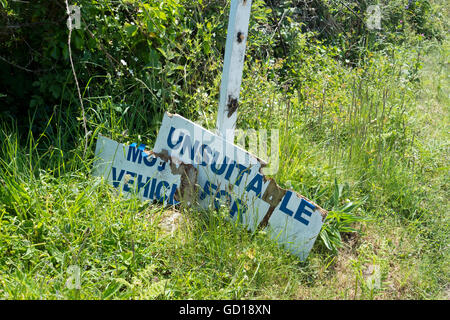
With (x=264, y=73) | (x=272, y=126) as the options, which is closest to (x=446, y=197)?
(x=272, y=126)

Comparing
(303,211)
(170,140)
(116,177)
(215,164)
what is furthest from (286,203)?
(116,177)

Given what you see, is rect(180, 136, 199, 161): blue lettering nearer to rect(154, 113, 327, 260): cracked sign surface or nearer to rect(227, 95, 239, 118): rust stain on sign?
rect(154, 113, 327, 260): cracked sign surface

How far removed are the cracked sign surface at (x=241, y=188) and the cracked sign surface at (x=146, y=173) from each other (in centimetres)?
7

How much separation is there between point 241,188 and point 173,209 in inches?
19.4

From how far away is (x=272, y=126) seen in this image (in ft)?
11.2

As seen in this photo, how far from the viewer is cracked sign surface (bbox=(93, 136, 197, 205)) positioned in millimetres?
2771

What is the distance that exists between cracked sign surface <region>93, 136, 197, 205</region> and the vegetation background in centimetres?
10

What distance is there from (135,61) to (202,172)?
1209 millimetres

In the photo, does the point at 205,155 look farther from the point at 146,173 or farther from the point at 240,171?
the point at 146,173

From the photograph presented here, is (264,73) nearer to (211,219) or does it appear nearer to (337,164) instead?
(337,164)

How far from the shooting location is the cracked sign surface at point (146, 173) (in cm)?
277

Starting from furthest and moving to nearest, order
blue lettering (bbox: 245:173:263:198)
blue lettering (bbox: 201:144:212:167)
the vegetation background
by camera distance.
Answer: blue lettering (bbox: 201:144:212:167) → blue lettering (bbox: 245:173:263:198) → the vegetation background

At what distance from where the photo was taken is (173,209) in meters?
2.81

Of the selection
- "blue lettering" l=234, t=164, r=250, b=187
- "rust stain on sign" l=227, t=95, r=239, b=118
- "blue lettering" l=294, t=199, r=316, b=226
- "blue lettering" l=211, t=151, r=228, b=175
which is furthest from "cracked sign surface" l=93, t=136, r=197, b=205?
"blue lettering" l=294, t=199, r=316, b=226
